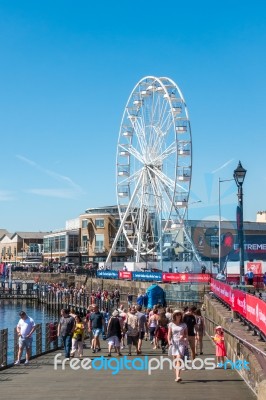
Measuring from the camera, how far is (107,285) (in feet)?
212

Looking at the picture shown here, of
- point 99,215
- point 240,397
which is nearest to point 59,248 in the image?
point 99,215

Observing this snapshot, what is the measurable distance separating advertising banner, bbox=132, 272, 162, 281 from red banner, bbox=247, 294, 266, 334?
1409 inches

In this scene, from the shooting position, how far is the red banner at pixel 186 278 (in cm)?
4076

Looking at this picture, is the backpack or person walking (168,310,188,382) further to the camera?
the backpack

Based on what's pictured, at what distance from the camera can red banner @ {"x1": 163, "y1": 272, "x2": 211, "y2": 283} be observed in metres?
40.8

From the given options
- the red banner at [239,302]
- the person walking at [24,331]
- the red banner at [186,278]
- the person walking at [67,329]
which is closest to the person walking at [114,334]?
the person walking at [67,329]

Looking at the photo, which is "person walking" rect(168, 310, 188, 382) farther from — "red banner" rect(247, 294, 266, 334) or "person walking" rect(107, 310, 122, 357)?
"person walking" rect(107, 310, 122, 357)

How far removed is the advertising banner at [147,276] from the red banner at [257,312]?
35.8 m

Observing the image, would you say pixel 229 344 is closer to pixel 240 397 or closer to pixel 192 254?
pixel 240 397

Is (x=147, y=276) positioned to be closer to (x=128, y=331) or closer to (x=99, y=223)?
(x=128, y=331)

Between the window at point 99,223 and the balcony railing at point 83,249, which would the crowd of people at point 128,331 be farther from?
the balcony railing at point 83,249

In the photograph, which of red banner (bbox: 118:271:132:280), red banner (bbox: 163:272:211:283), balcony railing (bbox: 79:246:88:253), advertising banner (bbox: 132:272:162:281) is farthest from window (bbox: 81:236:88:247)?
red banner (bbox: 163:272:211:283)

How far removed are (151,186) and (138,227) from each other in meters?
A: 5.95

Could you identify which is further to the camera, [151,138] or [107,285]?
[107,285]
